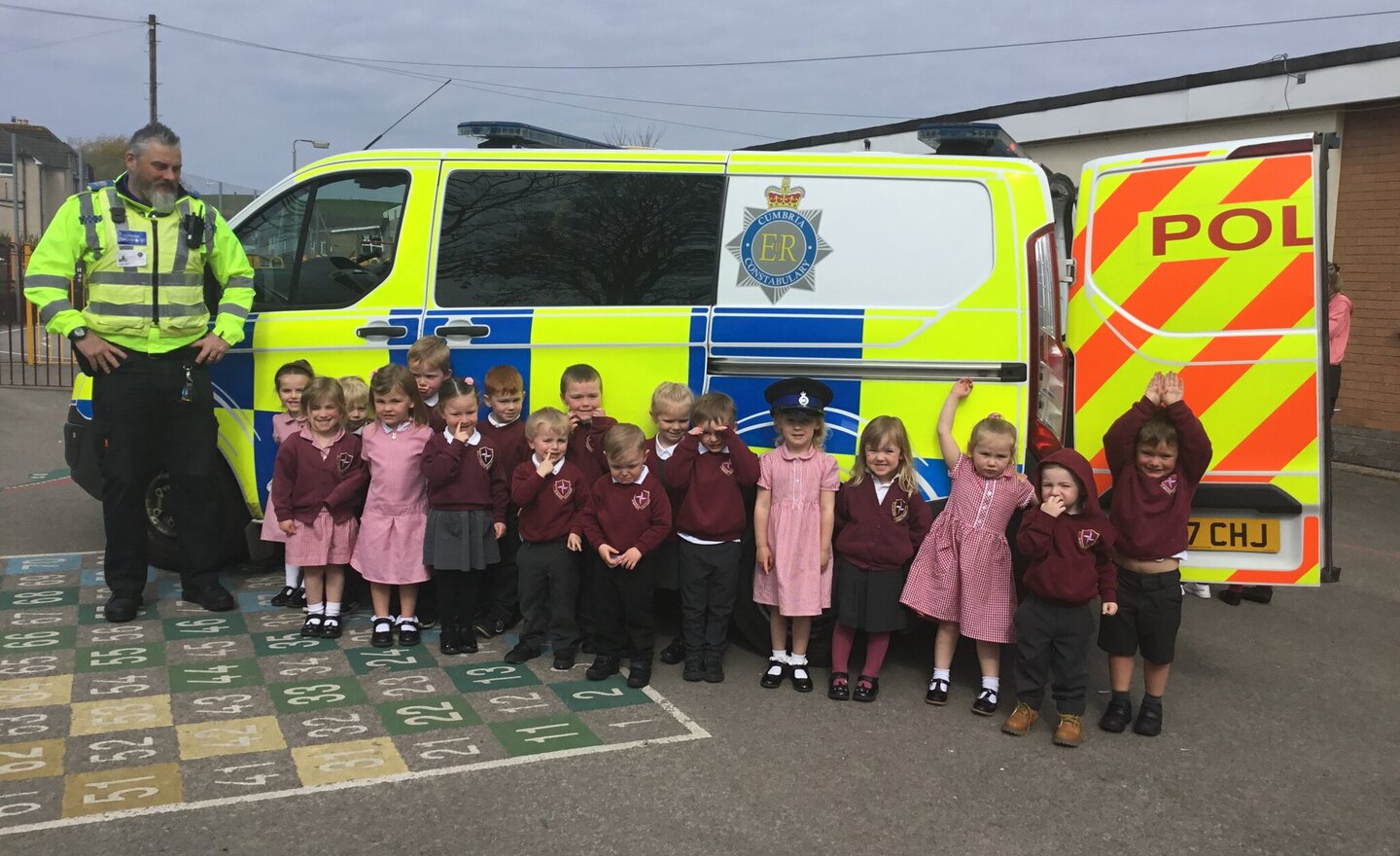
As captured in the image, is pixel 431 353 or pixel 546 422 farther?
pixel 431 353

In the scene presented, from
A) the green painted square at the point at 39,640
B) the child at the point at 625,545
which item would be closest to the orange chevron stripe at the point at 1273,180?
the child at the point at 625,545

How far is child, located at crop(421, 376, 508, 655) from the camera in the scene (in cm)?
430

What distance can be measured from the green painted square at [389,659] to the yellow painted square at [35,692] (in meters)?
0.96

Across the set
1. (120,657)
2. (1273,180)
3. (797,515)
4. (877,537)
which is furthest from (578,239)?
(1273,180)

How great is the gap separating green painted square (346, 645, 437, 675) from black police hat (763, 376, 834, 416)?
1.70 meters

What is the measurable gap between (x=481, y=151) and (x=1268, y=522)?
347 centimetres

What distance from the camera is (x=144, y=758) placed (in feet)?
10.7

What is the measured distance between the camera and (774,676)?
4.16 meters

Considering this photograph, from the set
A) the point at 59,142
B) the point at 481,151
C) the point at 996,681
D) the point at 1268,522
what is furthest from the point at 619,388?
the point at 59,142

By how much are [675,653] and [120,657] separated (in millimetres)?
2142

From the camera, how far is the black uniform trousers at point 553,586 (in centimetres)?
426

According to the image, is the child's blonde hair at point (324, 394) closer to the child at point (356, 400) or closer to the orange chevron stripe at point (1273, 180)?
the child at point (356, 400)

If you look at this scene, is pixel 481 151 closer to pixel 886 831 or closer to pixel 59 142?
pixel 886 831

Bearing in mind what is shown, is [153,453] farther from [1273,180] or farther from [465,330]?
[1273,180]
